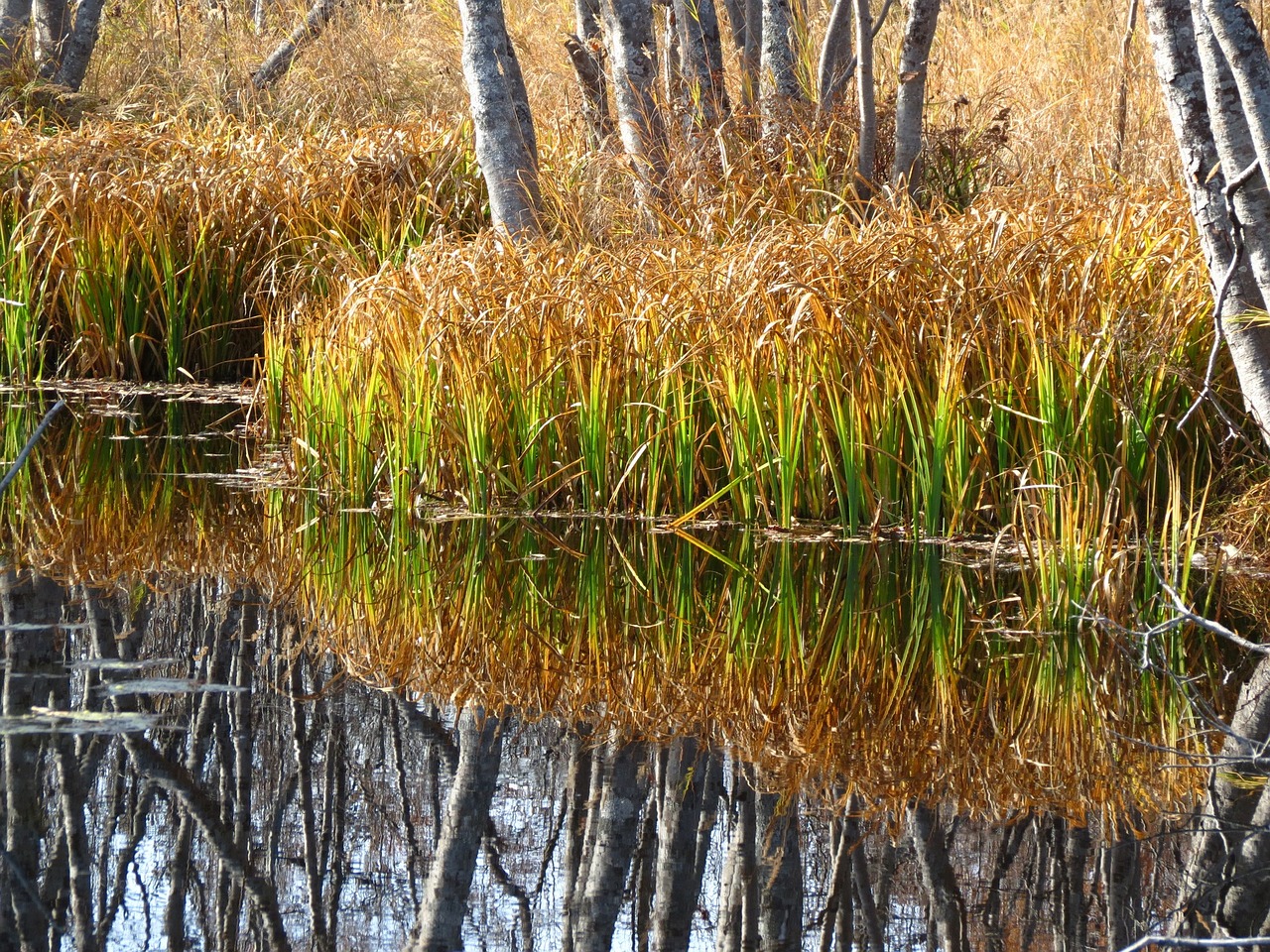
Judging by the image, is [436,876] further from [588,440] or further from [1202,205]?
[588,440]

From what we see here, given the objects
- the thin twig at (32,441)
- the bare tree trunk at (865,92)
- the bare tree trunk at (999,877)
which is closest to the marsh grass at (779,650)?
the bare tree trunk at (999,877)

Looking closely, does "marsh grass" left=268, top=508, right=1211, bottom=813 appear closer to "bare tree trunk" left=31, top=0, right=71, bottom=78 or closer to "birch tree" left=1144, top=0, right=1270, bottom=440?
"birch tree" left=1144, top=0, right=1270, bottom=440

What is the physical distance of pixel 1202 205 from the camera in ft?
10.3

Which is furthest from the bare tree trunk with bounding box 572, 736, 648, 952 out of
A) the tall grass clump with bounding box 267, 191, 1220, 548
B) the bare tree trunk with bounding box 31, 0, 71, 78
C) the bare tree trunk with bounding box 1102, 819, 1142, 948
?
the bare tree trunk with bounding box 31, 0, 71, 78

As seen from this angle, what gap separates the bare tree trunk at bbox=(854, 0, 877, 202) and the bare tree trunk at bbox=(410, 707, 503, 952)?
10.7ft

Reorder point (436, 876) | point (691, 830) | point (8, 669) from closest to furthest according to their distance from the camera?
point (436, 876) < point (691, 830) < point (8, 669)

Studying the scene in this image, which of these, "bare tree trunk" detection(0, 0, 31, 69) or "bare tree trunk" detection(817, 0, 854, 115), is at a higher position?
"bare tree trunk" detection(0, 0, 31, 69)

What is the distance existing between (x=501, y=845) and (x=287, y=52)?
30.1 ft

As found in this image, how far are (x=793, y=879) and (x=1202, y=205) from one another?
168cm

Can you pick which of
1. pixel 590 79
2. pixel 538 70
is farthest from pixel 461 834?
pixel 538 70

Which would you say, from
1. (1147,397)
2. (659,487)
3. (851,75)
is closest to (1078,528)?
(1147,397)

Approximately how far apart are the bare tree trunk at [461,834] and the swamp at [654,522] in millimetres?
11

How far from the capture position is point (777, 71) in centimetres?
673

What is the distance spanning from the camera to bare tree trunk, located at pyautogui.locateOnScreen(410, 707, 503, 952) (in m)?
2.10
